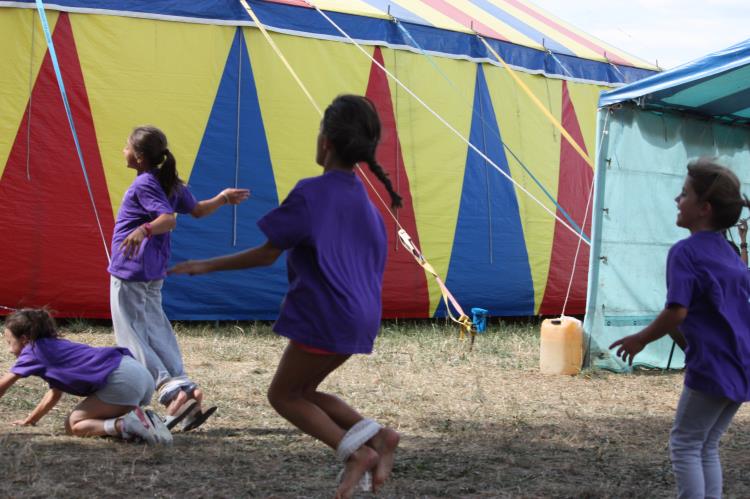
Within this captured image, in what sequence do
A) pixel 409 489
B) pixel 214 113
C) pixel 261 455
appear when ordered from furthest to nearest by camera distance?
pixel 214 113, pixel 261 455, pixel 409 489

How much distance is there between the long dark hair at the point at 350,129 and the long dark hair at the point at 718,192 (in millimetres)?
1005

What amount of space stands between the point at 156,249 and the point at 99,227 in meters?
3.02

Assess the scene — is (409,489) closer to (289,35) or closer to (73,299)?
(73,299)

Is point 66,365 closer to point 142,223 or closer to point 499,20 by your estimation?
point 142,223

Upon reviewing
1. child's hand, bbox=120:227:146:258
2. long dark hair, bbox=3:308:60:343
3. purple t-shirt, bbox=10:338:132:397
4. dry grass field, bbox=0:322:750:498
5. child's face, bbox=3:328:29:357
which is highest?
child's hand, bbox=120:227:146:258

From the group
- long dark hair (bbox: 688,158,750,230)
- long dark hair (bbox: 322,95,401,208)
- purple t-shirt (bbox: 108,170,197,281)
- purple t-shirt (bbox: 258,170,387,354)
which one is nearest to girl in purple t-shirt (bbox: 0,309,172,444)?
purple t-shirt (bbox: 108,170,197,281)

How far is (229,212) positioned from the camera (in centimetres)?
744

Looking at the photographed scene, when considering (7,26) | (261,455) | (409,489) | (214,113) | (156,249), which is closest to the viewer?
(409,489)

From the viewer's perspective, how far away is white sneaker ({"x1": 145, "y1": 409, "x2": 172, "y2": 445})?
3818 millimetres

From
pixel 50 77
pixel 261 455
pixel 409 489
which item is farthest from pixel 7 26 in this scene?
pixel 409 489

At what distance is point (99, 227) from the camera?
7.01m

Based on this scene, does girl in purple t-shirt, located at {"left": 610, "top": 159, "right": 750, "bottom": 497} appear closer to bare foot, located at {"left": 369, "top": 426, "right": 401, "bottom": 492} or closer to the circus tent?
bare foot, located at {"left": 369, "top": 426, "right": 401, "bottom": 492}

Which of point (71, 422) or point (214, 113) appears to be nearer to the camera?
point (71, 422)

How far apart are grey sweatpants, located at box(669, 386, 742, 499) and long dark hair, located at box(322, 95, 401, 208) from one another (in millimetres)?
1212
